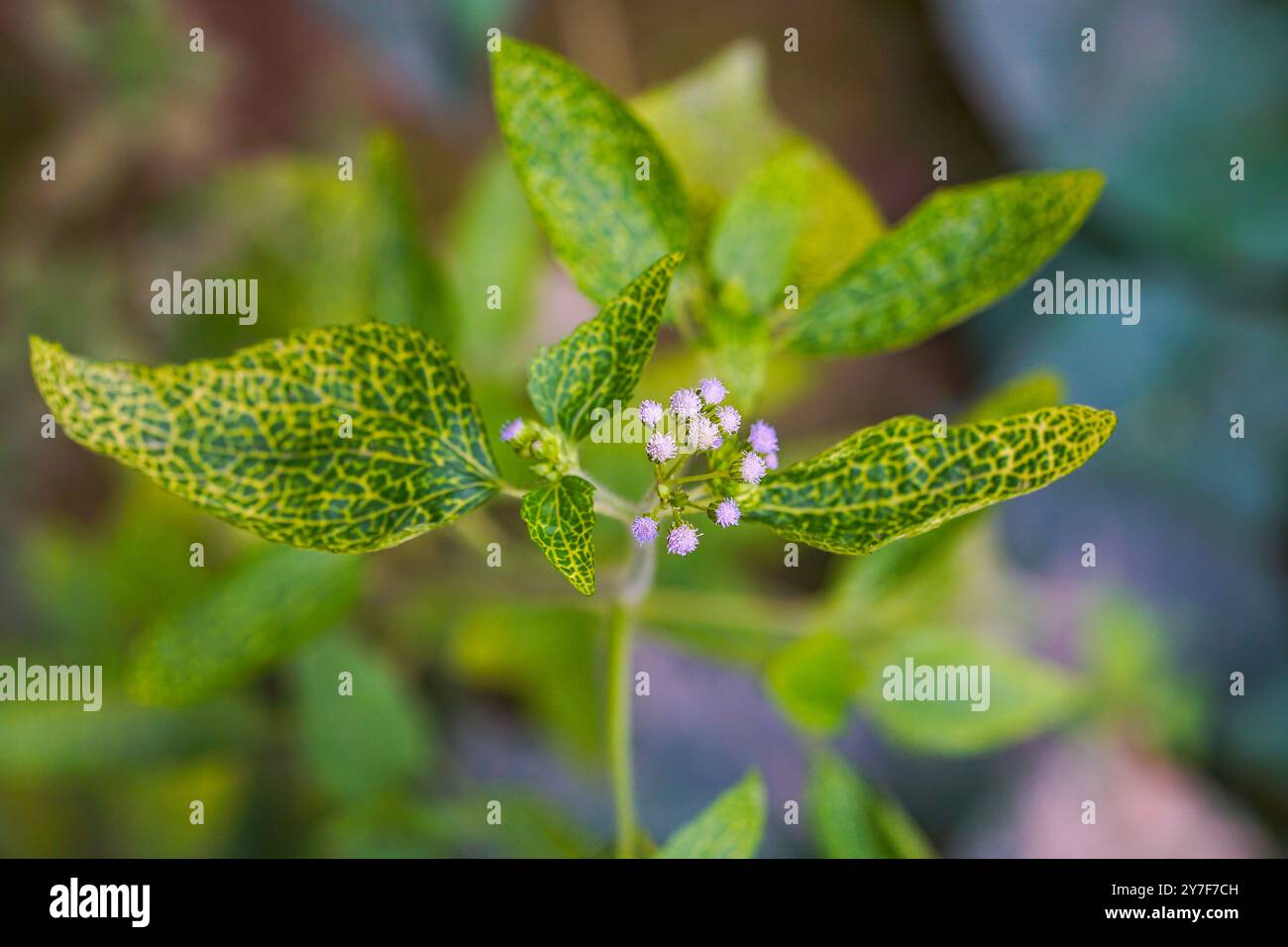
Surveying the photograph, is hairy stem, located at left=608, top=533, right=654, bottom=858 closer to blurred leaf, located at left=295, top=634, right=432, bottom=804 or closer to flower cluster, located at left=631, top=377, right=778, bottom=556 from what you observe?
flower cluster, located at left=631, top=377, right=778, bottom=556

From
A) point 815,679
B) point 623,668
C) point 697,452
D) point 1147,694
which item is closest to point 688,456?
point 697,452

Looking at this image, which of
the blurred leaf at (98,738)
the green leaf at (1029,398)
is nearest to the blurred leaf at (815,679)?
the green leaf at (1029,398)

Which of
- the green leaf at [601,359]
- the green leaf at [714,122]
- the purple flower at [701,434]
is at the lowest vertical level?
the purple flower at [701,434]

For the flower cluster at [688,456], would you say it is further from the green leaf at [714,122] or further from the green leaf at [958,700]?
the green leaf at [958,700]

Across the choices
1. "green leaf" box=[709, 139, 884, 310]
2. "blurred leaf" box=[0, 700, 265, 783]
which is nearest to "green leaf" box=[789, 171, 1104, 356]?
"green leaf" box=[709, 139, 884, 310]

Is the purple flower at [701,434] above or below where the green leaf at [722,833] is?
above

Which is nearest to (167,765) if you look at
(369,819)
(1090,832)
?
(369,819)

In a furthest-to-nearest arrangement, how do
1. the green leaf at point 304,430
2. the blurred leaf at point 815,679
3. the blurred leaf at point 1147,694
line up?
the blurred leaf at point 1147,694 → the blurred leaf at point 815,679 → the green leaf at point 304,430
